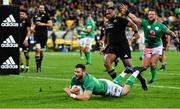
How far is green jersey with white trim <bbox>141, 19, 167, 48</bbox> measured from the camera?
19.6 meters

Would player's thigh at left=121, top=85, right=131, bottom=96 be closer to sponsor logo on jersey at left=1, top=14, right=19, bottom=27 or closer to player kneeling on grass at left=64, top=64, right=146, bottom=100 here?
player kneeling on grass at left=64, top=64, right=146, bottom=100

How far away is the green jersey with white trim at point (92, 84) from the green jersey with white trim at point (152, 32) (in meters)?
5.11

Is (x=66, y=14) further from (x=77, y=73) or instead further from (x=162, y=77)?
(x=77, y=73)

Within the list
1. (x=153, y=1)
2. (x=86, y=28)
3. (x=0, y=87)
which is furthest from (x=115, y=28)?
(x=153, y=1)

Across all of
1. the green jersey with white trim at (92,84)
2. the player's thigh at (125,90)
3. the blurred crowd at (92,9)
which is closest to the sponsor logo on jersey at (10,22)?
the player's thigh at (125,90)

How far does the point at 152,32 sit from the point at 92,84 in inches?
225

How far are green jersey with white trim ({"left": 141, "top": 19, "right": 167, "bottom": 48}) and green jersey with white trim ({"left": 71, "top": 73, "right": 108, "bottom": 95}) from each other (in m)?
5.11

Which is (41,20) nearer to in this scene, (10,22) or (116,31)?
(10,22)

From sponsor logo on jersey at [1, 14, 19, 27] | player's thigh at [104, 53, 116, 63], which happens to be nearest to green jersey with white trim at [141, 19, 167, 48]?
player's thigh at [104, 53, 116, 63]

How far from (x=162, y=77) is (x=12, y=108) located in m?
9.98

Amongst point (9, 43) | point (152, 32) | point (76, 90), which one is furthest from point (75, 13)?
point (76, 90)

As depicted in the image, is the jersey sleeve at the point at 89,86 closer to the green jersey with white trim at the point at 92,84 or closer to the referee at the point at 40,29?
the green jersey with white trim at the point at 92,84

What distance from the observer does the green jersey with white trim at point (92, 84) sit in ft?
47.5

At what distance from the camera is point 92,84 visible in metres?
14.5
